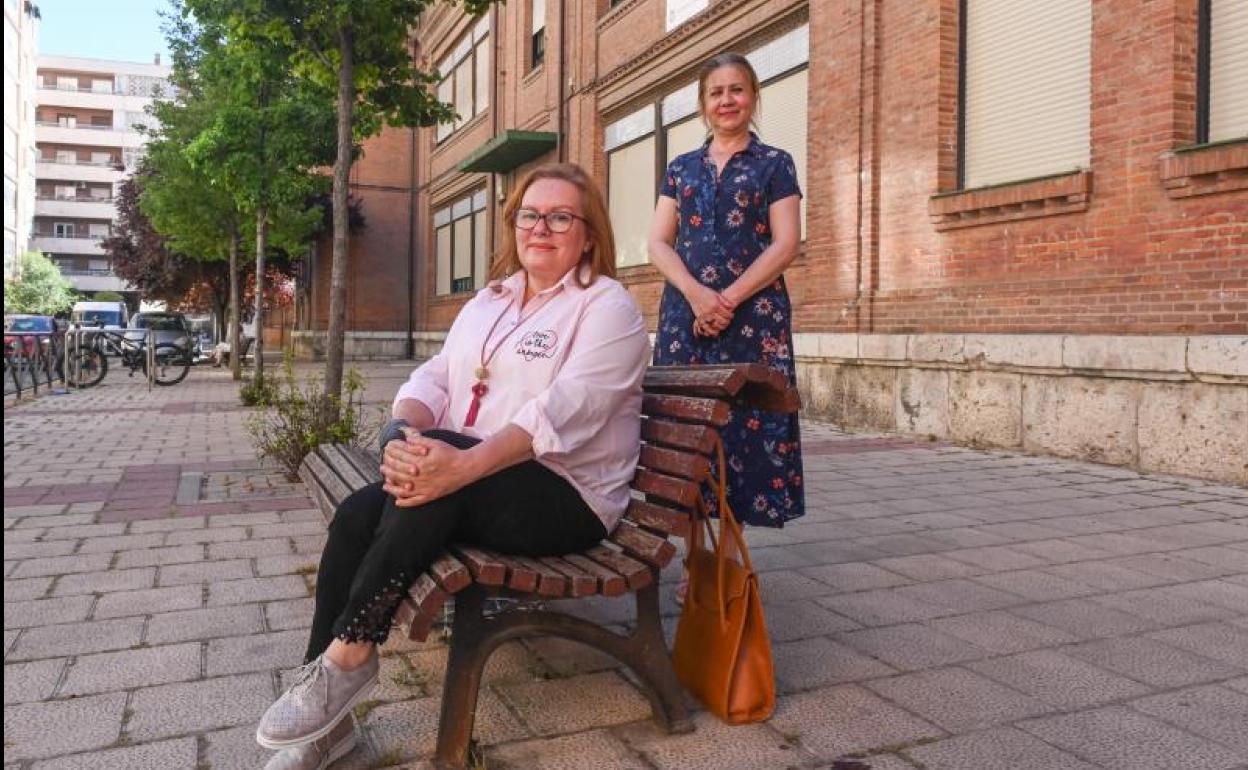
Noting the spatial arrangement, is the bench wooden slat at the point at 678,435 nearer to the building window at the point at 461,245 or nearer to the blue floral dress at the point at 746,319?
the blue floral dress at the point at 746,319

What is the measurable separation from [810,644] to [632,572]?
1.24 metres

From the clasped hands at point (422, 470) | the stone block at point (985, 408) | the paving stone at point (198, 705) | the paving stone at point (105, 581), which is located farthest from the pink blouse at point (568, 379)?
the stone block at point (985, 408)

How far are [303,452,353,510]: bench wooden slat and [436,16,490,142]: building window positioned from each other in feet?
67.0

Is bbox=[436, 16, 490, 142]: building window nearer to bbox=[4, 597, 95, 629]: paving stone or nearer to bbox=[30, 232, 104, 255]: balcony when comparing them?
bbox=[4, 597, 95, 629]: paving stone

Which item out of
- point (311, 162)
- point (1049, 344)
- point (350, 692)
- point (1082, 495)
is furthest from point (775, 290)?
point (311, 162)

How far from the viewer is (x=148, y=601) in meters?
4.10

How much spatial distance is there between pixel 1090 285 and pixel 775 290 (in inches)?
201

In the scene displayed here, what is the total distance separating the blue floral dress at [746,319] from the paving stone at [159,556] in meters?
2.54

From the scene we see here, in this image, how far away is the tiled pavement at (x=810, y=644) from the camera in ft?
8.86

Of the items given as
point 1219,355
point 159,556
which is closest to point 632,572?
point 159,556

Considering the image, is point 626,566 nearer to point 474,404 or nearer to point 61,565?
point 474,404

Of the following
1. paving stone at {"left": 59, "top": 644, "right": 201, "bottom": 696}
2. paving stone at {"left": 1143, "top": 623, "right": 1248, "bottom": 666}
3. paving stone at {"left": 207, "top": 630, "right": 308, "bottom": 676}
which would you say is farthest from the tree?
paving stone at {"left": 1143, "top": 623, "right": 1248, "bottom": 666}

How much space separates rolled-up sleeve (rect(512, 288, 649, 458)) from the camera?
2.66 m

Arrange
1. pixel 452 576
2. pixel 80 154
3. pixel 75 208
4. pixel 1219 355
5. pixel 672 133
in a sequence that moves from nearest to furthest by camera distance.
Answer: pixel 452 576 → pixel 1219 355 → pixel 672 133 → pixel 75 208 → pixel 80 154
